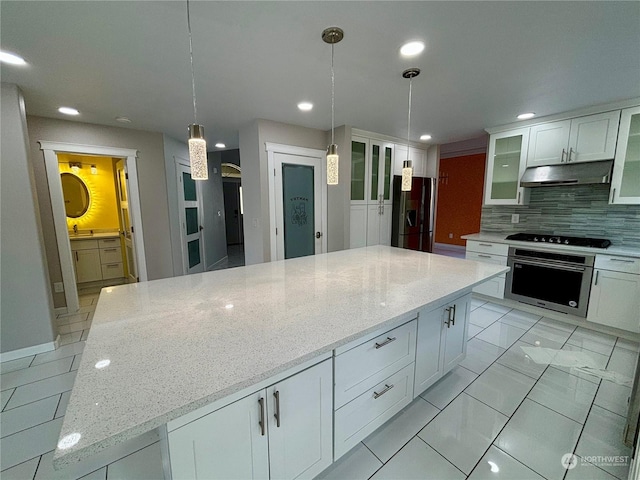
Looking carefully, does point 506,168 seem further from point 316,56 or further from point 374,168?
point 316,56

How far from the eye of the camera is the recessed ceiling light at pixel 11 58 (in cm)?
175

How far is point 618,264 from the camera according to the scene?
2527 mm

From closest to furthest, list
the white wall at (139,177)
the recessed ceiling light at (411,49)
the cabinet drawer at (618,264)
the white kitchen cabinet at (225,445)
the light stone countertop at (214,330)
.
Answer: the light stone countertop at (214,330)
the white kitchen cabinet at (225,445)
the recessed ceiling light at (411,49)
the cabinet drawer at (618,264)
the white wall at (139,177)

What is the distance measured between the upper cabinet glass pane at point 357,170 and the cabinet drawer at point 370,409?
266cm

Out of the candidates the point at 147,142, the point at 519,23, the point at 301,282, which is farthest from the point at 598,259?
the point at 147,142

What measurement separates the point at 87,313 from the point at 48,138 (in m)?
2.20

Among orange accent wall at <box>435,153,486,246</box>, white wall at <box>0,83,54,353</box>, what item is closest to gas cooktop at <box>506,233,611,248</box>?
orange accent wall at <box>435,153,486,246</box>

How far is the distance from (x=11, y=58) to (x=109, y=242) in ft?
10.5

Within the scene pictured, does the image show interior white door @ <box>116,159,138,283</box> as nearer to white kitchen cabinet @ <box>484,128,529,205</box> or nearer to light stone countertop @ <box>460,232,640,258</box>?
light stone countertop @ <box>460,232,640,258</box>

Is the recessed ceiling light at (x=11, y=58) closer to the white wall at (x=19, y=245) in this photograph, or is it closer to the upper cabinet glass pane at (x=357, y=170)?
the white wall at (x=19, y=245)

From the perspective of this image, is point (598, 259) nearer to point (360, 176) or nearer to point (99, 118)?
point (360, 176)

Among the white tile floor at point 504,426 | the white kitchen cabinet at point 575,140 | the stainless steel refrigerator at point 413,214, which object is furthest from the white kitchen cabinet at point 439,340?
the white kitchen cabinet at point 575,140

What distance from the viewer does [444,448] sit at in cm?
149

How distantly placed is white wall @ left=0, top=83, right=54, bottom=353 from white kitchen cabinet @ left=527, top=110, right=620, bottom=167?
5400 millimetres
